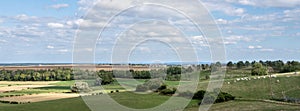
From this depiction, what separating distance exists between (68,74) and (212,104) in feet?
299

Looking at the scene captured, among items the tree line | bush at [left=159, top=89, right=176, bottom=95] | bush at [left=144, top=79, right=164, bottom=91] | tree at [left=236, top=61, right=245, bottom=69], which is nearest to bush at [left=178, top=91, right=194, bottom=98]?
bush at [left=159, top=89, right=176, bottom=95]

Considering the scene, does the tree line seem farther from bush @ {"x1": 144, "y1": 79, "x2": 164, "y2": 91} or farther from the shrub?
the shrub

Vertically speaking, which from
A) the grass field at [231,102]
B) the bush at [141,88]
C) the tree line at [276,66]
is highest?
the tree line at [276,66]

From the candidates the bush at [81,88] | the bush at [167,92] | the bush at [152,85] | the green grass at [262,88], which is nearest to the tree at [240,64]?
the green grass at [262,88]

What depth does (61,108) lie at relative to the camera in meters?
50.1

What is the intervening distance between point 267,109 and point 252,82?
28.6m

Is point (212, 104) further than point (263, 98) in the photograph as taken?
No

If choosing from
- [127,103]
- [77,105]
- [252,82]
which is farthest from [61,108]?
[252,82]

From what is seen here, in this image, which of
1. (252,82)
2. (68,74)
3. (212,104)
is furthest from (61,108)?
(68,74)

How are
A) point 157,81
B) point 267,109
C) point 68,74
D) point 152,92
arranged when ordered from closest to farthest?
point 267,109, point 152,92, point 157,81, point 68,74

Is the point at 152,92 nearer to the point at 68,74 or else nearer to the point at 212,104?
the point at 212,104

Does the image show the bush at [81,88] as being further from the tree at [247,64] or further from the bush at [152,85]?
the tree at [247,64]

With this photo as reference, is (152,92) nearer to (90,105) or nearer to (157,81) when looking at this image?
(157,81)

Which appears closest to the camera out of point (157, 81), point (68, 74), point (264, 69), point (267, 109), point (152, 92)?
point (267, 109)
